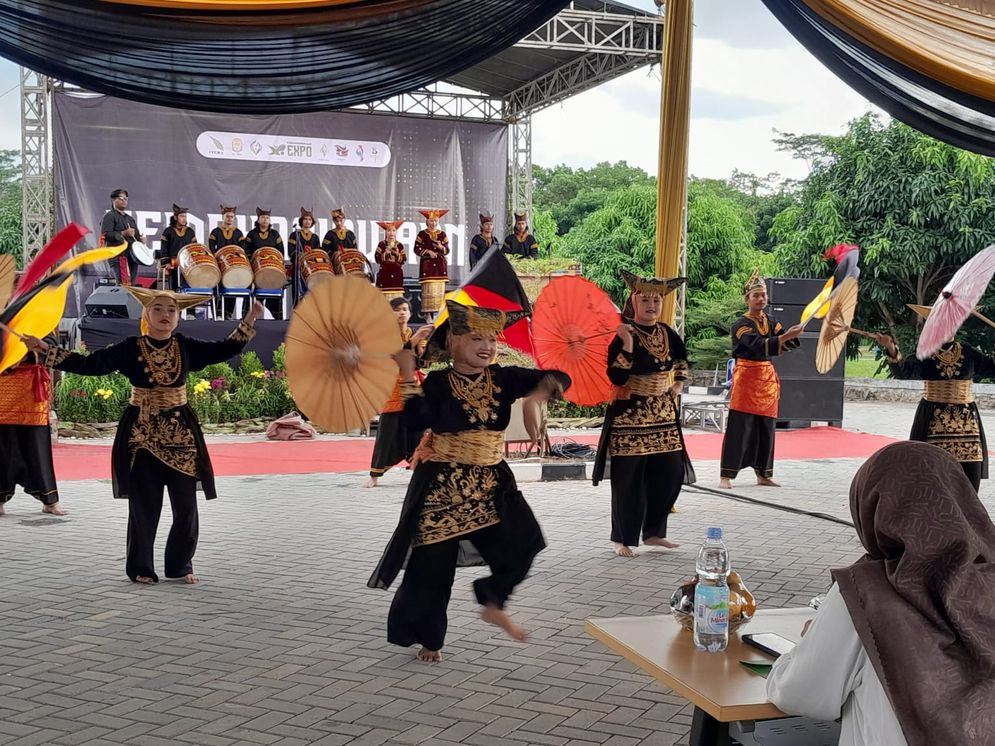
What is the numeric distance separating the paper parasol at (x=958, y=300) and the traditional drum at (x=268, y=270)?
1119 cm

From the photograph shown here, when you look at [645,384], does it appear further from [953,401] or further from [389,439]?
[389,439]

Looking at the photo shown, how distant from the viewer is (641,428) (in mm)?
6238

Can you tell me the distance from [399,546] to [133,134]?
14.5 m

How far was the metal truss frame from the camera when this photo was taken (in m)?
15.7

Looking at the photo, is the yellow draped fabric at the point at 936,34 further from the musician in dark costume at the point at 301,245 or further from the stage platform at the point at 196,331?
the musician in dark costume at the point at 301,245

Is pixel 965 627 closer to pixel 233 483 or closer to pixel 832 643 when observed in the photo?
pixel 832 643

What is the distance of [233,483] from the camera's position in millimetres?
9172

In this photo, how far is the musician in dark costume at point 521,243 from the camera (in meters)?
17.2

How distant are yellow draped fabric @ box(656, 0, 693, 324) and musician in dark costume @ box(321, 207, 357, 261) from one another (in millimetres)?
10330

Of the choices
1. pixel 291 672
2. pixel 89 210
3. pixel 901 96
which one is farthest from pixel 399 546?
pixel 89 210

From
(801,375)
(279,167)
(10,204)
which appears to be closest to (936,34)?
(801,375)

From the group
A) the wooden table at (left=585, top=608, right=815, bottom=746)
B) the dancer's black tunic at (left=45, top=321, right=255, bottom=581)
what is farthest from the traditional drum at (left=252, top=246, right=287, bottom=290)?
the wooden table at (left=585, top=608, right=815, bottom=746)

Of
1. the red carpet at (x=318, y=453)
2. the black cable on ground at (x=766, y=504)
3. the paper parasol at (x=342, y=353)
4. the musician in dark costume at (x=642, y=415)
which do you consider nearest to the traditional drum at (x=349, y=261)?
the red carpet at (x=318, y=453)

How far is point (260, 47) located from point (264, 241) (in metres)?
11.0
